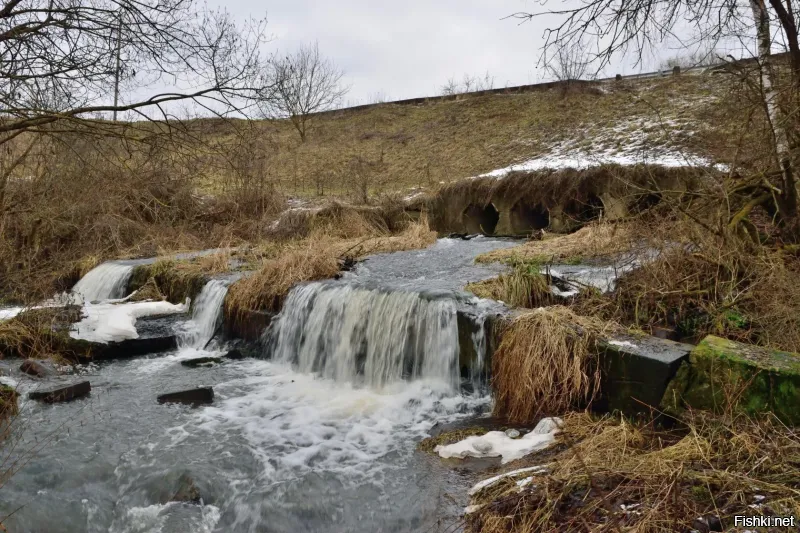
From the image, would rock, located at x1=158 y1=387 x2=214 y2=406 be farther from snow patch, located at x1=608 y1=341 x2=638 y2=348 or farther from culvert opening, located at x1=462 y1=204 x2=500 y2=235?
culvert opening, located at x1=462 y1=204 x2=500 y2=235

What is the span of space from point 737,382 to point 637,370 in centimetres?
75

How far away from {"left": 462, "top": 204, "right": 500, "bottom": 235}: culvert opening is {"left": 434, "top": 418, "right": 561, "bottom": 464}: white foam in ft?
40.4

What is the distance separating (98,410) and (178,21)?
3.93 meters

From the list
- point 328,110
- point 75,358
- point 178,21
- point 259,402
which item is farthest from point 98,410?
point 328,110

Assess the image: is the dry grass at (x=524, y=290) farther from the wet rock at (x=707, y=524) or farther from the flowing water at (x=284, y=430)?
the wet rock at (x=707, y=524)

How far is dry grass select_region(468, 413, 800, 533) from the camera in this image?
261 centimetres

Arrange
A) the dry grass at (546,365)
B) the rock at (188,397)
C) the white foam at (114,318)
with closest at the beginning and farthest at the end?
the dry grass at (546,365) < the rock at (188,397) < the white foam at (114,318)

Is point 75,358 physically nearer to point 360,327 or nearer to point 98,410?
point 98,410

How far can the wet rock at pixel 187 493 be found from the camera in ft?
13.1

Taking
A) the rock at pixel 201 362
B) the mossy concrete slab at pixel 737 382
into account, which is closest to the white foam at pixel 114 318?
the rock at pixel 201 362

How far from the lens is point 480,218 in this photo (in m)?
17.2

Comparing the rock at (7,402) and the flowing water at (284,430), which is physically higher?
the rock at (7,402)

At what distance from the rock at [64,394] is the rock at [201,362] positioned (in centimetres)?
141

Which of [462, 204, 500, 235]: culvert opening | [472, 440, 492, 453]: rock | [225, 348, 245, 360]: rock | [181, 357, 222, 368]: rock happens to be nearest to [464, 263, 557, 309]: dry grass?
[472, 440, 492, 453]: rock
